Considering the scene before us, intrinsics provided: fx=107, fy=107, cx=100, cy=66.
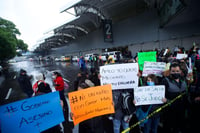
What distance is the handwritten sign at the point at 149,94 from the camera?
2211 mm

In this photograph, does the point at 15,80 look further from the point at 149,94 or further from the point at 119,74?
the point at 149,94

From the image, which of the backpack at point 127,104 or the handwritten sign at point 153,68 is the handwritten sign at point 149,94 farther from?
the handwritten sign at point 153,68

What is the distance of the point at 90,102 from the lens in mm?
1928

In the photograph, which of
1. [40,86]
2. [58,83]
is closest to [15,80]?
[58,83]

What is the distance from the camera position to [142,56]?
4.07m

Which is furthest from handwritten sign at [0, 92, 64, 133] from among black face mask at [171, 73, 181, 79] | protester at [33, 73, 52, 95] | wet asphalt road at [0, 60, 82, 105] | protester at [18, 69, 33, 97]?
wet asphalt road at [0, 60, 82, 105]

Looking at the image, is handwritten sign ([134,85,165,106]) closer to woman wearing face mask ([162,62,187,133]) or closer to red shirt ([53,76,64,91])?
woman wearing face mask ([162,62,187,133])

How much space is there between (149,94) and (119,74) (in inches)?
29.4

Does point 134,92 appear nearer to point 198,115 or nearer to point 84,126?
point 84,126

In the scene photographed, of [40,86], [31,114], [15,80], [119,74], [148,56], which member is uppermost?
[148,56]

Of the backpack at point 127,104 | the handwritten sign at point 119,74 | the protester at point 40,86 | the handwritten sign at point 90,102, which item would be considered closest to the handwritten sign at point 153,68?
the handwritten sign at point 119,74

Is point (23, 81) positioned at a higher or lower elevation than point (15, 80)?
higher

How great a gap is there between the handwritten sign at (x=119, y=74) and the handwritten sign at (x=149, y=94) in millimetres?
238

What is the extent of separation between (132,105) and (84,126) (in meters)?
1.04
